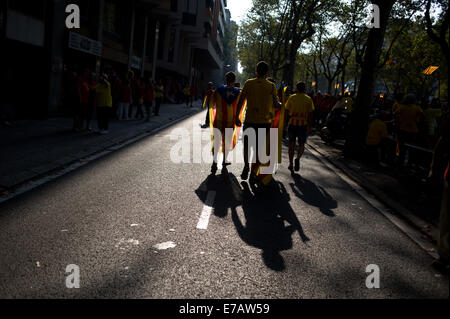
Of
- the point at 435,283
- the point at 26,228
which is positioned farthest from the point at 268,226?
the point at 26,228

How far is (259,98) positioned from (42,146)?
5.48 m

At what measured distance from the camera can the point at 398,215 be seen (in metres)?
6.23

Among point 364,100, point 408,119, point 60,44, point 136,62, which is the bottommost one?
point 408,119

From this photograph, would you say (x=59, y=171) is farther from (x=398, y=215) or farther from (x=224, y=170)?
(x=398, y=215)

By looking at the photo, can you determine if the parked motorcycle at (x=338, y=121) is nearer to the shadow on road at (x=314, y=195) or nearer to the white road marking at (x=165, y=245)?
the shadow on road at (x=314, y=195)

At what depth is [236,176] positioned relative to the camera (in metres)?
8.25

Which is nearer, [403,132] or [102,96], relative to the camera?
[403,132]

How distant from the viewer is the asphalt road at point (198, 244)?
3395 mm

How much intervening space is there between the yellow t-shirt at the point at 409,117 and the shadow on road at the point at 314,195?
381cm

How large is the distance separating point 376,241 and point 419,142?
7563 mm

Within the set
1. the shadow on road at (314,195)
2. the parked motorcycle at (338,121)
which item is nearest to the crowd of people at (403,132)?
the parked motorcycle at (338,121)

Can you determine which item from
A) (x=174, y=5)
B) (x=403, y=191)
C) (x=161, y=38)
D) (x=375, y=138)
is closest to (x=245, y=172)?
(x=403, y=191)

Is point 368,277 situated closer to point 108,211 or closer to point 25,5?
point 108,211

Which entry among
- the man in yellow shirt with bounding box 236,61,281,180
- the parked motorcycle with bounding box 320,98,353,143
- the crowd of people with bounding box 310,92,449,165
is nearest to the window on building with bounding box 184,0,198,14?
the parked motorcycle with bounding box 320,98,353,143
